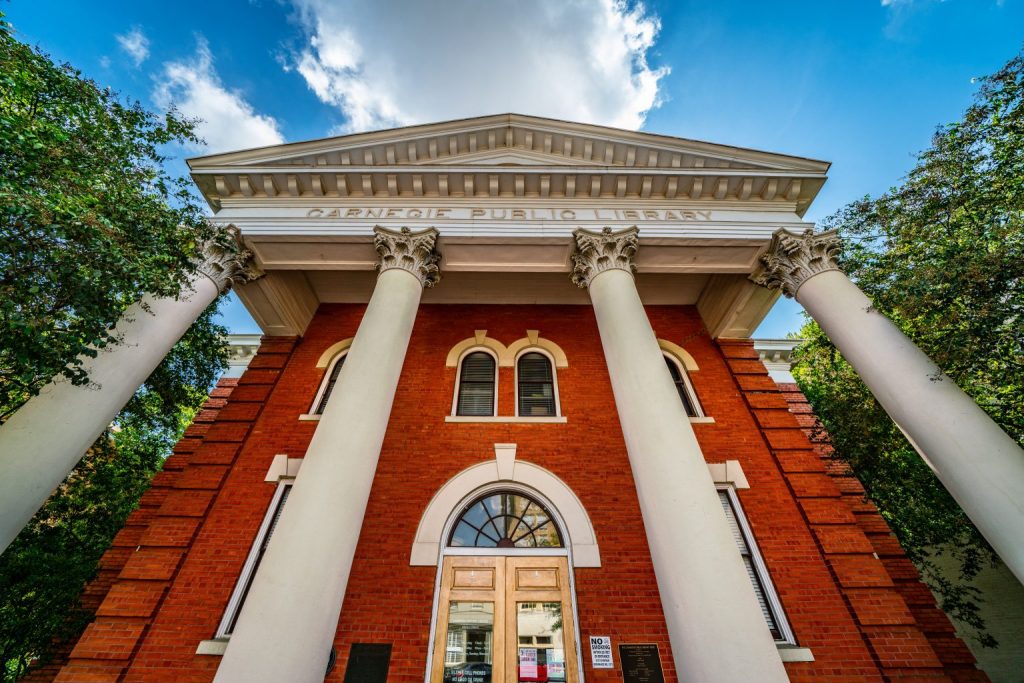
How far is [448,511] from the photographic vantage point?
751 cm

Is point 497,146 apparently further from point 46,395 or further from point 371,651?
point 371,651

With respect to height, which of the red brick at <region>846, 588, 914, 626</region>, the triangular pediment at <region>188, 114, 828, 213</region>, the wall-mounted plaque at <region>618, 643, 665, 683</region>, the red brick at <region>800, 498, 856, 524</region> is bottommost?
the wall-mounted plaque at <region>618, 643, 665, 683</region>

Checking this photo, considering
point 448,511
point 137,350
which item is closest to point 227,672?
point 448,511

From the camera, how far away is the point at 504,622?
6.61m

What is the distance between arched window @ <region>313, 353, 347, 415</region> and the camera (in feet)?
30.7

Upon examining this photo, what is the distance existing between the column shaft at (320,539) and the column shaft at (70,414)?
2.88 m

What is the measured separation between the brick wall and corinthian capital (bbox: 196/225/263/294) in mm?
2455

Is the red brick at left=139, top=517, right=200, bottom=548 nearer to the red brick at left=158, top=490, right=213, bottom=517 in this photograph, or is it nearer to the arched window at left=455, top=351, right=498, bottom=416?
the red brick at left=158, top=490, right=213, bottom=517

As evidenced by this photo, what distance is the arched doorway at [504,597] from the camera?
6.20m

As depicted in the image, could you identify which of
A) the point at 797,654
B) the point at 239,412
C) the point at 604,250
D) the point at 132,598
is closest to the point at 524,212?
the point at 604,250

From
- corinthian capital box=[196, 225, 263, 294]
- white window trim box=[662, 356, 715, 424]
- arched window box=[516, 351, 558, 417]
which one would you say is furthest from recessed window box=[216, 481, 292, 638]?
white window trim box=[662, 356, 715, 424]

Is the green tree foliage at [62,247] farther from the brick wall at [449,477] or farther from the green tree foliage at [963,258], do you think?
the green tree foliage at [963,258]

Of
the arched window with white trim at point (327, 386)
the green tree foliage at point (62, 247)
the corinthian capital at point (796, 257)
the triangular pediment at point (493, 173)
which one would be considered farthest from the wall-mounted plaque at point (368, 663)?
the corinthian capital at point (796, 257)

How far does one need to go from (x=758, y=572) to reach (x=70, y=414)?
10.6 metres
